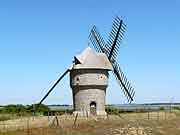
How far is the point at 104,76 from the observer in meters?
48.5

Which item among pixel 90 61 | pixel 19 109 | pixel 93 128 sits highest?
pixel 90 61

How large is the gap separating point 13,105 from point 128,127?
32932 mm

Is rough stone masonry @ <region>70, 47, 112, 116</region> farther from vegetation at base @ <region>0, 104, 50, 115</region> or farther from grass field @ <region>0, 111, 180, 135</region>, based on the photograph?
vegetation at base @ <region>0, 104, 50, 115</region>

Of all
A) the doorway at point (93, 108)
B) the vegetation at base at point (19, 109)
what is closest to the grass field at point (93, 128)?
the doorway at point (93, 108)

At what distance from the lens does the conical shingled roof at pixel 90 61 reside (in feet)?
155

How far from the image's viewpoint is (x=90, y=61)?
4772 cm

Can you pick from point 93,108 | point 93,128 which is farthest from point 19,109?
point 93,128

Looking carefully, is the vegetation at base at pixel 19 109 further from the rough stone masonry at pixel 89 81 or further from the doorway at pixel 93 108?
the doorway at pixel 93 108

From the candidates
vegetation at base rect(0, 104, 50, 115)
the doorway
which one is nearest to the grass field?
the doorway

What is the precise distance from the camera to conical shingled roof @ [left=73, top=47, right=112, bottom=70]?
155 feet

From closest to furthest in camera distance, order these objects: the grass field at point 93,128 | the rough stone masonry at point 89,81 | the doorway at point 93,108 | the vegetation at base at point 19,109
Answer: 1. the grass field at point 93,128
2. the rough stone masonry at point 89,81
3. the doorway at point 93,108
4. the vegetation at base at point 19,109

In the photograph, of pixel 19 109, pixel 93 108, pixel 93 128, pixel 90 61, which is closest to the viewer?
pixel 93 128

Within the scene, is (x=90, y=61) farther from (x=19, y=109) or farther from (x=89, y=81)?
(x=19, y=109)

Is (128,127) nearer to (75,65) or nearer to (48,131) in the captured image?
(48,131)
